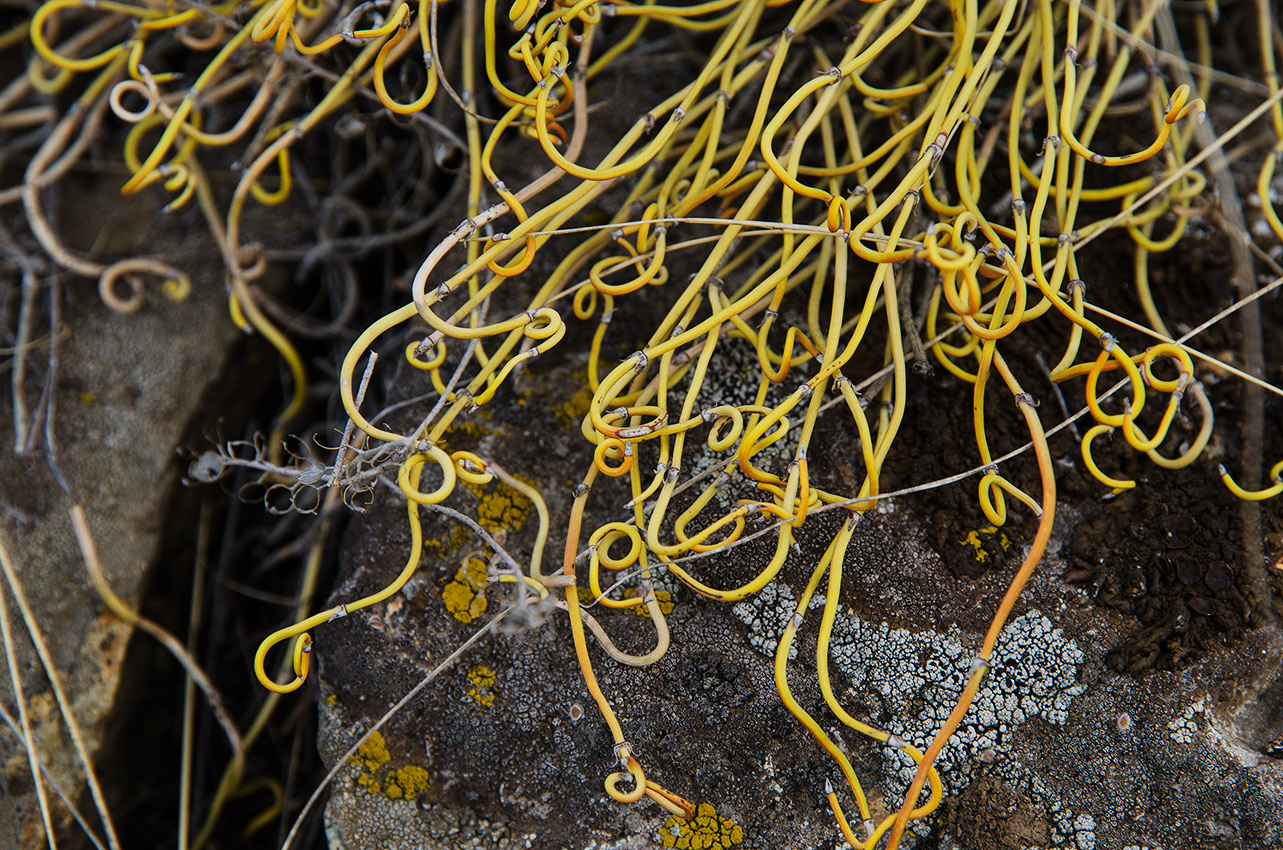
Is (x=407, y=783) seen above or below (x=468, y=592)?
below

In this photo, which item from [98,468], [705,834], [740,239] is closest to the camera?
[705,834]

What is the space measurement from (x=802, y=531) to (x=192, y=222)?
0.97m

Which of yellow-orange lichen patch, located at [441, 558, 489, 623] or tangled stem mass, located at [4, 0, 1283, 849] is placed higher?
tangled stem mass, located at [4, 0, 1283, 849]

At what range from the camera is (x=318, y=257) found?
1.16 m

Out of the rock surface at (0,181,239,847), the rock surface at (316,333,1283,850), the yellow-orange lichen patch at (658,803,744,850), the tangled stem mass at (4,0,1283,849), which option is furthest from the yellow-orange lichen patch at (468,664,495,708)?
the rock surface at (0,181,239,847)

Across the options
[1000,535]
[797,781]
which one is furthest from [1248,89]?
[797,781]

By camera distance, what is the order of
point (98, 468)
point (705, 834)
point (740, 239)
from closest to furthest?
point (705, 834) → point (740, 239) → point (98, 468)

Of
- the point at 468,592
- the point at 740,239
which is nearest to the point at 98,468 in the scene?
the point at 468,592

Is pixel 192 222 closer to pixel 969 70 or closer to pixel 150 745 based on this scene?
pixel 150 745

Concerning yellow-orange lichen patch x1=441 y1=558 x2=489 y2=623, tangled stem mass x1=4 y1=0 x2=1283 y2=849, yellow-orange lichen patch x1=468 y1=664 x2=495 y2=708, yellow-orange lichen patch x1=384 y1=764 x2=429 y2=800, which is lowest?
yellow-orange lichen patch x1=384 y1=764 x2=429 y2=800

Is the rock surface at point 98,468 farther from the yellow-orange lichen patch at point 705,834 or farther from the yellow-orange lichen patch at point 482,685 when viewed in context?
the yellow-orange lichen patch at point 705,834

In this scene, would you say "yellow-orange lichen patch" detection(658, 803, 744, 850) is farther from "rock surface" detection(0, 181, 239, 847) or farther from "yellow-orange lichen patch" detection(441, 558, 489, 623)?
"rock surface" detection(0, 181, 239, 847)

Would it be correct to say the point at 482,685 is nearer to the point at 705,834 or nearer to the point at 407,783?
the point at 407,783

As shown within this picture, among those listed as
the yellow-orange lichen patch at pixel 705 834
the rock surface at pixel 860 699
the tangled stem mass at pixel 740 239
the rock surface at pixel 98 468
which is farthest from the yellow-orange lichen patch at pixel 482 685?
the rock surface at pixel 98 468
